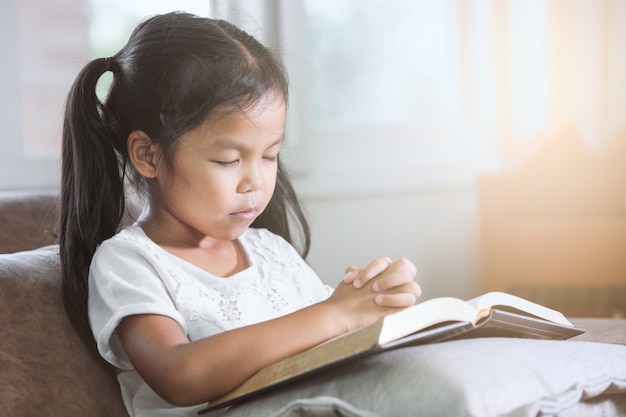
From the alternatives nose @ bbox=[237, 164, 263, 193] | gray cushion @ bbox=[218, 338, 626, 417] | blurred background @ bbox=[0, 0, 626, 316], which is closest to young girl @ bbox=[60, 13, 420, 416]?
nose @ bbox=[237, 164, 263, 193]

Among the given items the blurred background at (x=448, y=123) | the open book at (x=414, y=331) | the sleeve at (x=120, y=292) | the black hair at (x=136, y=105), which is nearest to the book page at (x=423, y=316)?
the open book at (x=414, y=331)

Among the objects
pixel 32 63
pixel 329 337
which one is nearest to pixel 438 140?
pixel 32 63

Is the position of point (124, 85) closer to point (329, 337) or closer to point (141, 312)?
point (141, 312)

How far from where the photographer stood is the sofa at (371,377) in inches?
32.4

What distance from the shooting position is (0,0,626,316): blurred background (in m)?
2.81

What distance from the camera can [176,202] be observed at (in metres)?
1.23

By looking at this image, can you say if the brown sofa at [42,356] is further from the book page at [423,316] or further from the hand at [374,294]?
the book page at [423,316]

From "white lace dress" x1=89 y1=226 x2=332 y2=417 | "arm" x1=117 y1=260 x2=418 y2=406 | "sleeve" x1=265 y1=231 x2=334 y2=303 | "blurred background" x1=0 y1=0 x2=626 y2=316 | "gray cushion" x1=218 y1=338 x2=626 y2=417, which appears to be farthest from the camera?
"blurred background" x1=0 y1=0 x2=626 y2=316

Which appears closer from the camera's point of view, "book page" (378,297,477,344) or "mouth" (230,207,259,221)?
"book page" (378,297,477,344)

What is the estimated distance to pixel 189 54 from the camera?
122 centimetres

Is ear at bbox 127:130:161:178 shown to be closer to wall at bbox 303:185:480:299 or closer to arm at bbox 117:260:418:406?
arm at bbox 117:260:418:406

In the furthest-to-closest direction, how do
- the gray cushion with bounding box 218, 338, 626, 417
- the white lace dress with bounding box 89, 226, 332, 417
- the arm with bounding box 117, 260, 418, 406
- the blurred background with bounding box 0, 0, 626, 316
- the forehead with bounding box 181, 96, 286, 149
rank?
the blurred background with bounding box 0, 0, 626, 316
the forehead with bounding box 181, 96, 286, 149
the white lace dress with bounding box 89, 226, 332, 417
the arm with bounding box 117, 260, 418, 406
the gray cushion with bounding box 218, 338, 626, 417

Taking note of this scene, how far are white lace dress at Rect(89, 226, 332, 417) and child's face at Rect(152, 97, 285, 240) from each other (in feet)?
0.23

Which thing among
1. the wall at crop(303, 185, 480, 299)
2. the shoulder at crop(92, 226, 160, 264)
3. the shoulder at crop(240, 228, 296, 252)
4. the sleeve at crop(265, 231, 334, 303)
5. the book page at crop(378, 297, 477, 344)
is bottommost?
the wall at crop(303, 185, 480, 299)
